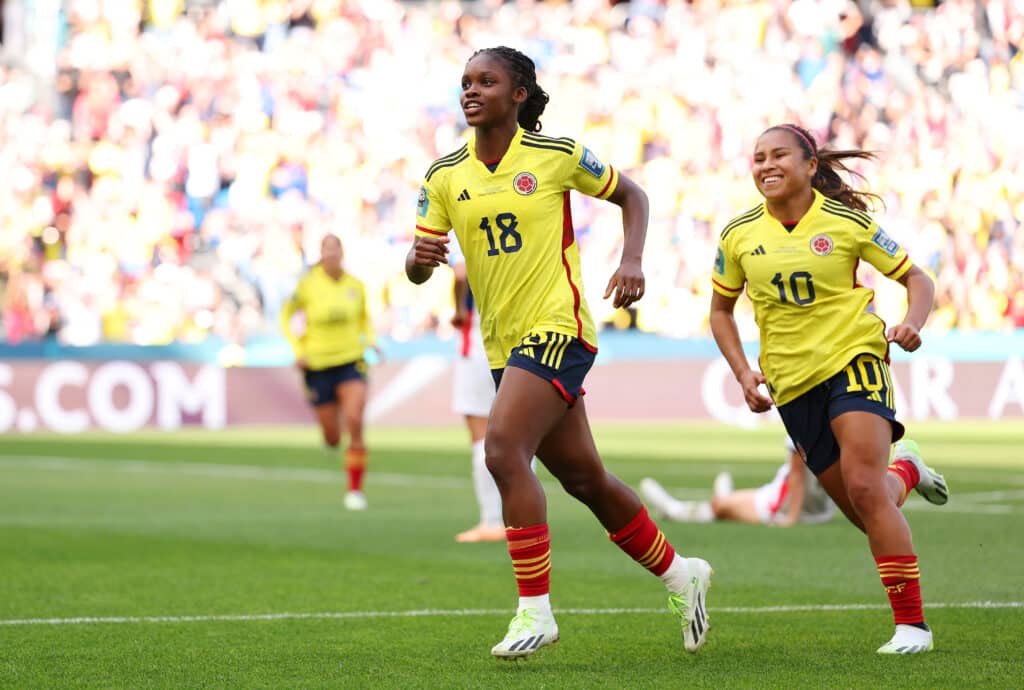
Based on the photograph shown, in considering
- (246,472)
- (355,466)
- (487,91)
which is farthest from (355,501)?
(487,91)

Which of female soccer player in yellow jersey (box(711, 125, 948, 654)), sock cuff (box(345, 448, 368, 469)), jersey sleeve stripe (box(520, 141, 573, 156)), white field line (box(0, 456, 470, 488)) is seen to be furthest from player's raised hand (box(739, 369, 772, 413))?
white field line (box(0, 456, 470, 488))

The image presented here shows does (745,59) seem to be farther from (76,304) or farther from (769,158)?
(769,158)

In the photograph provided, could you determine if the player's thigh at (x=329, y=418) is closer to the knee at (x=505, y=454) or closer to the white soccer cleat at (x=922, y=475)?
the white soccer cleat at (x=922, y=475)

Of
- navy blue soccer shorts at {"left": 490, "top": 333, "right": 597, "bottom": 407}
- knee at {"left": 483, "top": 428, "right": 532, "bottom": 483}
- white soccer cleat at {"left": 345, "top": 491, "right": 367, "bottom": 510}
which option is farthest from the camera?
white soccer cleat at {"left": 345, "top": 491, "right": 367, "bottom": 510}

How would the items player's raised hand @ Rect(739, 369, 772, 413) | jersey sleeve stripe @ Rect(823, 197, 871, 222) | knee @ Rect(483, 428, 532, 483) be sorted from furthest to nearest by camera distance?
jersey sleeve stripe @ Rect(823, 197, 871, 222) < player's raised hand @ Rect(739, 369, 772, 413) < knee @ Rect(483, 428, 532, 483)

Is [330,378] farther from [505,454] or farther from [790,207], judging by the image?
[505,454]

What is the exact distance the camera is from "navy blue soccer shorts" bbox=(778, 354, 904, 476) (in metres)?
6.23

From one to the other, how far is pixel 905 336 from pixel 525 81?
5.47 ft

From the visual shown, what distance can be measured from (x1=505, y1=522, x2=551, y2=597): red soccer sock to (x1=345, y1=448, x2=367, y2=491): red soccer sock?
7.81 m

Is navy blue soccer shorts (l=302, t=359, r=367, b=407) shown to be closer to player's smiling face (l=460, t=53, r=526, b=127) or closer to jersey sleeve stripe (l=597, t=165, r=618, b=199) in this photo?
jersey sleeve stripe (l=597, t=165, r=618, b=199)

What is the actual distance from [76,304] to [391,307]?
15.9 feet

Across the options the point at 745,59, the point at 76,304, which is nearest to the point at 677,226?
the point at 745,59

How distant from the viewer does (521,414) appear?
5.89m

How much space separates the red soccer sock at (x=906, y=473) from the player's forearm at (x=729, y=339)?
0.76 m
